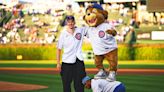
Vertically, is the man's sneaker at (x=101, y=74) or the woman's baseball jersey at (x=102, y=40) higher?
the woman's baseball jersey at (x=102, y=40)

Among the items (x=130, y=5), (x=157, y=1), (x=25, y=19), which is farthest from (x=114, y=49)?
(x=130, y=5)

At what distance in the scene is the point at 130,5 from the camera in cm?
4269

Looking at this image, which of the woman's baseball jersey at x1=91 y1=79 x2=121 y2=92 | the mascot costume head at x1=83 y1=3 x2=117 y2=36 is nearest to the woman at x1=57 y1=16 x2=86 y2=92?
the mascot costume head at x1=83 y1=3 x2=117 y2=36

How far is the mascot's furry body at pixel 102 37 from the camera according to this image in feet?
17.4

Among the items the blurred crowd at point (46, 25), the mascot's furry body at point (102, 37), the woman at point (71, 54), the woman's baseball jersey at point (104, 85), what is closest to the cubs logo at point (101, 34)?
the mascot's furry body at point (102, 37)

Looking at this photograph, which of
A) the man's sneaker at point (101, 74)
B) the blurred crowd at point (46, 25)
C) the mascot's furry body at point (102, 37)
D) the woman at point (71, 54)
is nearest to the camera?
the mascot's furry body at point (102, 37)

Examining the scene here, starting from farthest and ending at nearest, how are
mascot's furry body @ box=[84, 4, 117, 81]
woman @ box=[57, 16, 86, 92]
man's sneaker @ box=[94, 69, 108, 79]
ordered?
woman @ box=[57, 16, 86, 92] < man's sneaker @ box=[94, 69, 108, 79] < mascot's furry body @ box=[84, 4, 117, 81]

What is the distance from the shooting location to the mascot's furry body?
5.29 m

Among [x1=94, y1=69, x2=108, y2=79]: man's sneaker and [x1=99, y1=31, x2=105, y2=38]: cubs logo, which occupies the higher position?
[x1=99, y1=31, x2=105, y2=38]: cubs logo

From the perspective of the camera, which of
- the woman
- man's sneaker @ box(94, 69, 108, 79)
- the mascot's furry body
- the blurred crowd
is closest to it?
the mascot's furry body

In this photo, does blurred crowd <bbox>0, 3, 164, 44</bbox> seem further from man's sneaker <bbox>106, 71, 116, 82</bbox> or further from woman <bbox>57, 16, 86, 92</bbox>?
man's sneaker <bbox>106, 71, 116, 82</bbox>

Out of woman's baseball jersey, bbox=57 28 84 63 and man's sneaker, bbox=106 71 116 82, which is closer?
man's sneaker, bbox=106 71 116 82

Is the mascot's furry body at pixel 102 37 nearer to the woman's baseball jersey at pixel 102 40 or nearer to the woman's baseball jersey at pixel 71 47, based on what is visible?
the woman's baseball jersey at pixel 102 40

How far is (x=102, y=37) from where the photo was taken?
5324 mm
